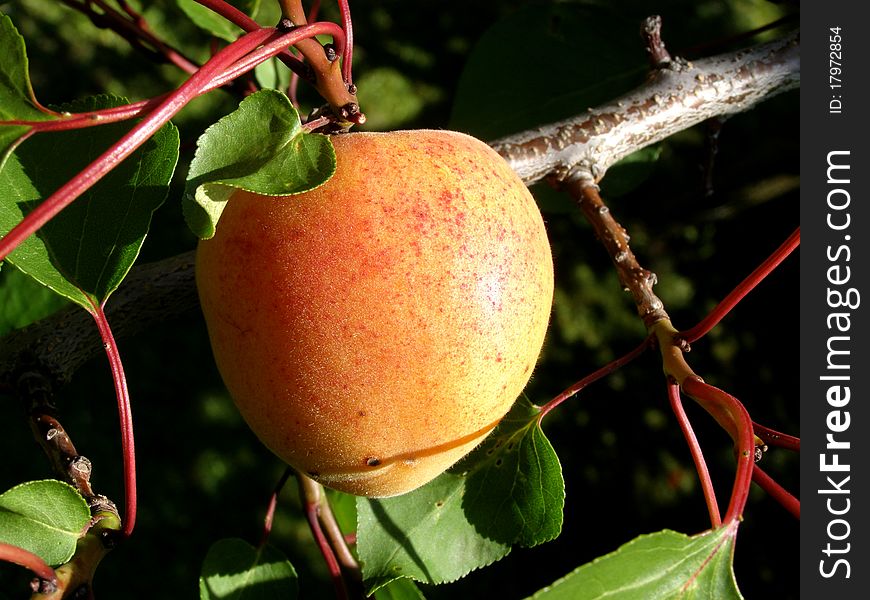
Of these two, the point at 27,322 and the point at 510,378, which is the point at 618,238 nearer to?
the point at 510,378

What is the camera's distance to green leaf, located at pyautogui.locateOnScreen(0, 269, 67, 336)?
3.26 feet

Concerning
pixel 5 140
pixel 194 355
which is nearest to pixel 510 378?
pixel 5 140

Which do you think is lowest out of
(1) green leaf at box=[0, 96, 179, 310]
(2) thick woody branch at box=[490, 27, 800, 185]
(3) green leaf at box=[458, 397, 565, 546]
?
(3) green leaf at box=[458, 397, 565, 546]

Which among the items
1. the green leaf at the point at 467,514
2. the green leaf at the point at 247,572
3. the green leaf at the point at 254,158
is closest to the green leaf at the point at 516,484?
the green leaf at the point at 467,514

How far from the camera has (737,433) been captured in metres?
0.60

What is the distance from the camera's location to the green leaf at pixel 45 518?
22.0 inches

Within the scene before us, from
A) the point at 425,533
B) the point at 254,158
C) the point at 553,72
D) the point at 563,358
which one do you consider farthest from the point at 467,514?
the point at 563,358

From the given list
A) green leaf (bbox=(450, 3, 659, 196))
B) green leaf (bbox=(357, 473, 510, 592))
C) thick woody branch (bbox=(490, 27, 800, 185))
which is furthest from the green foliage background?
green leaf (bbox=(357, 473, 510, 592))

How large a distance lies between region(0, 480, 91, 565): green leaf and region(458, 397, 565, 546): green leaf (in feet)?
1.19

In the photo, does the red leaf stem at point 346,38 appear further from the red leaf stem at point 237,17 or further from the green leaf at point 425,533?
the green leaf at point 425,533

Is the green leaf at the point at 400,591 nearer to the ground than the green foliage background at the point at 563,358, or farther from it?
nearer to the ground

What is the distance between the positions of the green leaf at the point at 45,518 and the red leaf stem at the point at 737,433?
0.49 m

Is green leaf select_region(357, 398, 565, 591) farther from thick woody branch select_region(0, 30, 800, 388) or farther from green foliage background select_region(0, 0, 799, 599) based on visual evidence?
green foliage background select_region(0, 0, 799, 599)

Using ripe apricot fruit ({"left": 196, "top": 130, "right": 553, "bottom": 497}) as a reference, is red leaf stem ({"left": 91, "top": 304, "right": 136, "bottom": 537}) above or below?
below
